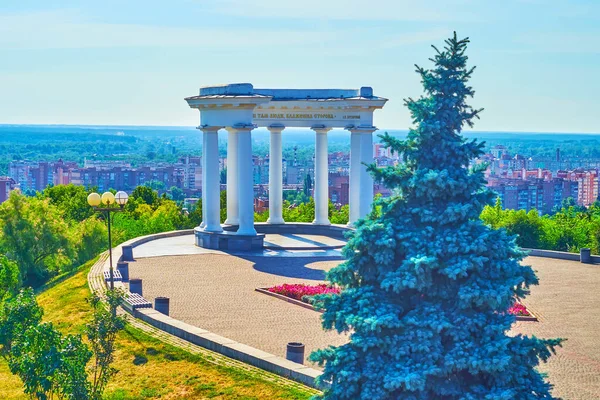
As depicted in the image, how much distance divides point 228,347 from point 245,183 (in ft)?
62.3

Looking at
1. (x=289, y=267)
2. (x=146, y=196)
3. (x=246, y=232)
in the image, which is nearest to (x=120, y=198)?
(x=289, y=267)

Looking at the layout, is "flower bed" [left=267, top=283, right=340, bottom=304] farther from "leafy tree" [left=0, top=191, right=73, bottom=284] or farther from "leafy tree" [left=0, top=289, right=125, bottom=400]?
"leafy tree" [left=0, top=191, right=73, bottom=284]

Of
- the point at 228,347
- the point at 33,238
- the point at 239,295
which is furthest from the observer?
the point at 33,238

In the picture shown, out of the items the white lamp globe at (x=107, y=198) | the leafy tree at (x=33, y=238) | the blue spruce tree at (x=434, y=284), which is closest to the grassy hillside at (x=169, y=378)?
the white lamp globe at (x=107, y=198)

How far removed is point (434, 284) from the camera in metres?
14.1

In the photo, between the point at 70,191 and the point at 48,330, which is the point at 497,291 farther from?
the point at 70,191

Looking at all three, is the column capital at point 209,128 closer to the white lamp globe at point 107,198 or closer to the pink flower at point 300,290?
the pink flower at point 300,290

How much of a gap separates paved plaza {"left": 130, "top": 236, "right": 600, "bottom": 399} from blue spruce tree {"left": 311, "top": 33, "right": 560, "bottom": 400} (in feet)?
19.7

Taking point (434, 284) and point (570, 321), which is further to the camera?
point (570, 321)

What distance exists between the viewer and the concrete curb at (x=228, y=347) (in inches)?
768

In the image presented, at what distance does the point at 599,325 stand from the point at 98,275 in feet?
53.8

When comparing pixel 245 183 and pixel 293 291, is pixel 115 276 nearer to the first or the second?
pixel 293 291

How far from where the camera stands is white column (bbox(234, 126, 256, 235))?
130 feet

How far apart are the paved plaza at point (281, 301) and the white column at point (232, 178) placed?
3302mm
